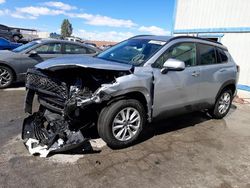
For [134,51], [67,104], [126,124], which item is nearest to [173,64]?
[134,51]

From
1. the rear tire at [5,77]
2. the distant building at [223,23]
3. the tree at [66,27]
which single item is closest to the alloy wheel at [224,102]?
the distant building at [223,23]

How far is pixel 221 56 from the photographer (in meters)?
6.11

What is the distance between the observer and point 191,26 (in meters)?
13.2

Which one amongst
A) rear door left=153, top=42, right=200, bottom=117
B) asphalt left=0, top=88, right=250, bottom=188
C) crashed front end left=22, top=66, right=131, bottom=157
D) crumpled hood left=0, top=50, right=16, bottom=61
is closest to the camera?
asphalt left=0, top=88, right=250, bottom=188

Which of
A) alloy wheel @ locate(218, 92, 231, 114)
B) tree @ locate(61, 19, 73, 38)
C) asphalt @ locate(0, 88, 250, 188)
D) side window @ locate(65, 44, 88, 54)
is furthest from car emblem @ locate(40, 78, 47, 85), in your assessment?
tree @ locate(61, 19, 73, 38)

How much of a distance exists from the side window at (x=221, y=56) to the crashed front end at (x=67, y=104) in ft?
9.04

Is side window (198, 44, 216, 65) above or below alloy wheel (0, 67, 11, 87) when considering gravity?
above

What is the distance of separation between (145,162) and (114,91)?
1126 mm

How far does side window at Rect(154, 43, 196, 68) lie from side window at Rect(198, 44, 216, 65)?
0.82ft

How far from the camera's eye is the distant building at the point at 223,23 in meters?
10.5

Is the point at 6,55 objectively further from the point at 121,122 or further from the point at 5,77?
the point at 121,122

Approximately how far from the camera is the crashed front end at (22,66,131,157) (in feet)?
12.7

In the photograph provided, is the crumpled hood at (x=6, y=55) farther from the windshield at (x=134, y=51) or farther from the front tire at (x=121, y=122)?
the front tire at (x=121, y=122)

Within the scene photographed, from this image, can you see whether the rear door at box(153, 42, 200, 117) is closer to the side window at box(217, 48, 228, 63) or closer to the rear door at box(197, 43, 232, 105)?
the rear door at box(197, 43, 232, 105)
